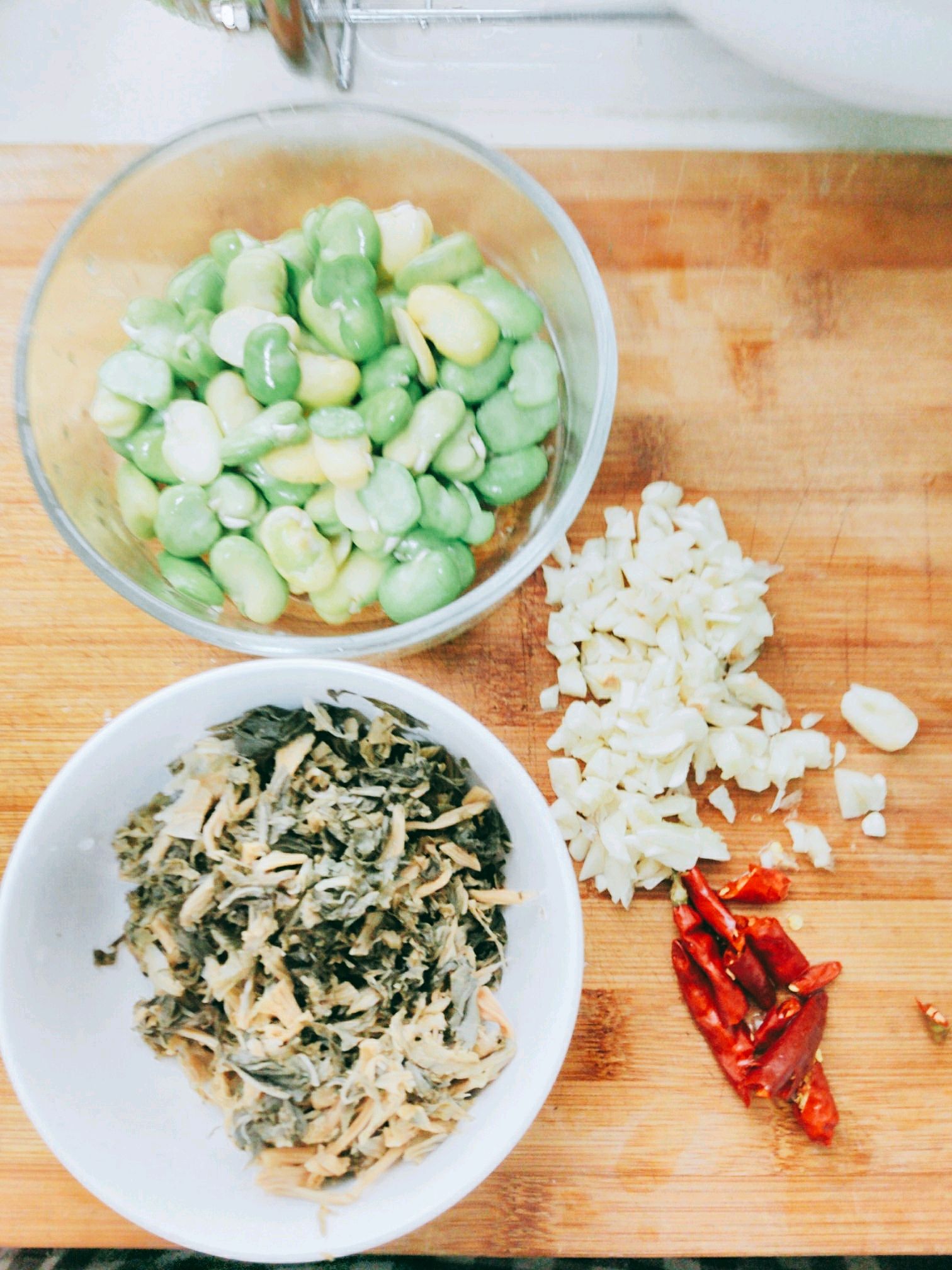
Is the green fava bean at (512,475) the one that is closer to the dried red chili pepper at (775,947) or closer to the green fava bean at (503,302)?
the green fava bean at (503,302)

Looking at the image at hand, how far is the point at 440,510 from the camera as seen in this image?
3.16 ft

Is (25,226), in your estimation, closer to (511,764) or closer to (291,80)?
(291,80)

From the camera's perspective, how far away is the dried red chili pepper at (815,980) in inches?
42.3

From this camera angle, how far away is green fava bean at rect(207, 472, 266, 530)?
96 cm

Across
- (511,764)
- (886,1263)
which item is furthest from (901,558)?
(886,1263)

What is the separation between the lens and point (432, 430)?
37.3 inches

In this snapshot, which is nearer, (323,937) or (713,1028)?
(323,937)

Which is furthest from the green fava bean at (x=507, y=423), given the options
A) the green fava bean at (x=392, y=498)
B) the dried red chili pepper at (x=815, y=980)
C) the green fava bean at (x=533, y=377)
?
the dried red chili pepper at (x=815, y=980)

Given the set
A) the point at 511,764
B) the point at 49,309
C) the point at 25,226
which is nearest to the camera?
the point at 511,764

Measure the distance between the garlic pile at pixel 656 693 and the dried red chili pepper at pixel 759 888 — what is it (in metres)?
0.04

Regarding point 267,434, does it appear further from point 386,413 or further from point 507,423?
point 507,423

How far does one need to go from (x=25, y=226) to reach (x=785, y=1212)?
1.45m

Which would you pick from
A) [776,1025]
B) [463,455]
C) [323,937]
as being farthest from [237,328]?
[776,1025]

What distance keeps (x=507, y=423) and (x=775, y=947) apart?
2.15 feet
